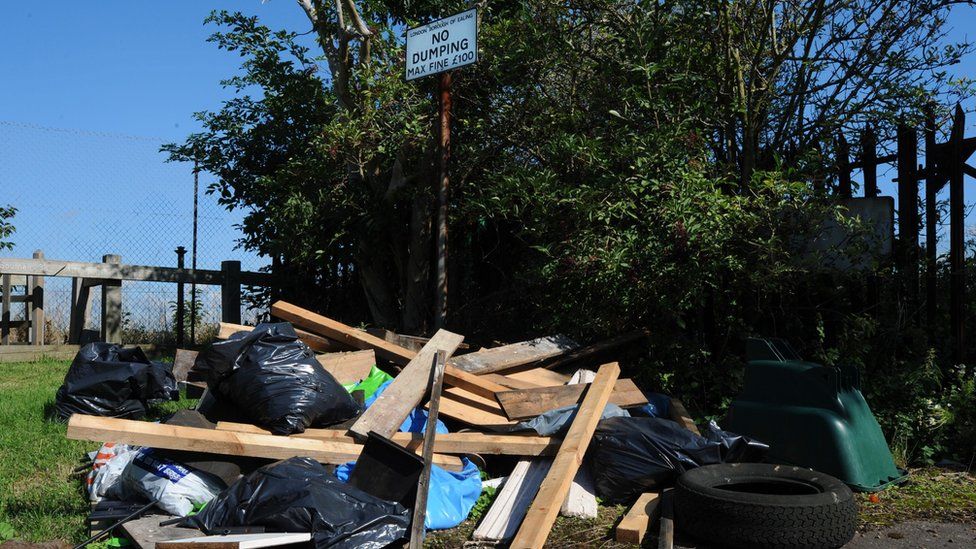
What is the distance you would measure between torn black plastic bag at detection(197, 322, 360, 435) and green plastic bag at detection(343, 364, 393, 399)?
61cm

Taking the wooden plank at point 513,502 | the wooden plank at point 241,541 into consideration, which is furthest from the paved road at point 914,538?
the wooden plank at point 241,541

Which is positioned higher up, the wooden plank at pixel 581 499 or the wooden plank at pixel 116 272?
the wooden plank at pixel 116 272

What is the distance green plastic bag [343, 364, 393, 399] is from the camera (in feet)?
19.5

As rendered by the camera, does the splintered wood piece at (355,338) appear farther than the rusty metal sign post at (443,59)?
No

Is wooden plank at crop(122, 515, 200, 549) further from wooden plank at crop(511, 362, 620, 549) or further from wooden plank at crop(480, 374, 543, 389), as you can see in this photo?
wooden plank at crop(480, 374, 543, 389)

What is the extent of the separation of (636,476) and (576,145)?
10.6ft

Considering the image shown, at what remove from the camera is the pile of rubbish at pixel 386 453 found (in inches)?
149

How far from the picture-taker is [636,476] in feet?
15.0

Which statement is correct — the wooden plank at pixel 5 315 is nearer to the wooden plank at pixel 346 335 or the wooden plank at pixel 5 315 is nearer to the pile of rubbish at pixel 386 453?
the pile of rubbish at pixel 386 453

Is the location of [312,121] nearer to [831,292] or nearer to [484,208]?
[484,208]

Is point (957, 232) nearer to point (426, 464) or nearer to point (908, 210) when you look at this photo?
point (908, 210)

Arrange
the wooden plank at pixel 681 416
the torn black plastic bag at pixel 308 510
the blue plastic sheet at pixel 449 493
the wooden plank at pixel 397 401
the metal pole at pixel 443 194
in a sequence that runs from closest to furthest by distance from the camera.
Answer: the torn black plastic bag at pixel 308 510, the blue plastic sheet at pixel 449 493, the wooden plank at pixel 397 401, the wooden plank at pixel 681 416, the metal pole at pixel 443 194

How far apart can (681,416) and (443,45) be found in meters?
3.55

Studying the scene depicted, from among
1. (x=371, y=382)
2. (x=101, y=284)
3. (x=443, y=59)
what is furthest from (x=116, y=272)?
(x=443, y=59)
